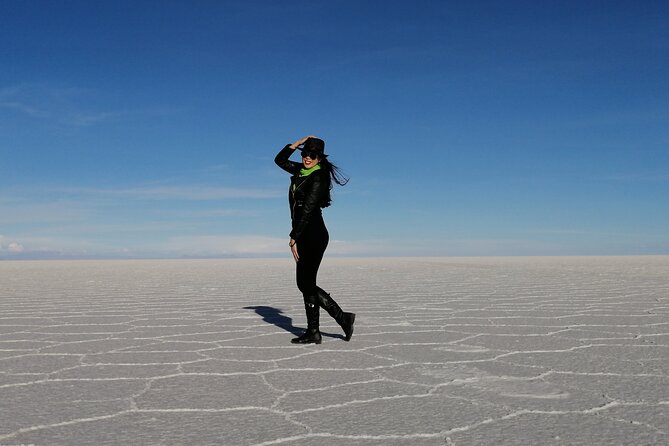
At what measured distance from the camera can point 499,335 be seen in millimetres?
4367

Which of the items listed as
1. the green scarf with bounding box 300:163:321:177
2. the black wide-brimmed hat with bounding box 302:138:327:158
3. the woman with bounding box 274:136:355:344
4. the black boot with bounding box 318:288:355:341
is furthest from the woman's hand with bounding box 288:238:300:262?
the black wide-brimmed hat with bounding box 302:138:327:158

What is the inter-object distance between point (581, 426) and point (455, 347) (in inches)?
65.4

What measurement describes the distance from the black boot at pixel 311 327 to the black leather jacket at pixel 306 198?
1.49ft

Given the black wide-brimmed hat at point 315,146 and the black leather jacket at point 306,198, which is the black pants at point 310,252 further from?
the black wide-brimmed hat at point 315,146

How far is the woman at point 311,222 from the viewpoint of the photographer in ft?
12.7

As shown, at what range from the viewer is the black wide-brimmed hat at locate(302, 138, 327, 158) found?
3.94 meters

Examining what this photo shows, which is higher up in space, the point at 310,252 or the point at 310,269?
the point at 310,252

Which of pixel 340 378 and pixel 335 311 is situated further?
pixel 335 311

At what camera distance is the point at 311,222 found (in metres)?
3.92

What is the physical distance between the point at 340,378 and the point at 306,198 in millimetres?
1242

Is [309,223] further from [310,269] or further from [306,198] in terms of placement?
[310,269]

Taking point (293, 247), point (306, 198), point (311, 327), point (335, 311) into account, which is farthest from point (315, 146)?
point (311, 327)

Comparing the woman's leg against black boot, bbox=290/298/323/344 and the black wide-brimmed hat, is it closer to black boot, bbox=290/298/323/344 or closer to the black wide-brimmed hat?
black boot, bbox=290/298/323/344

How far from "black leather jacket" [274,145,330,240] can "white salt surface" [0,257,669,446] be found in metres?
0.77
